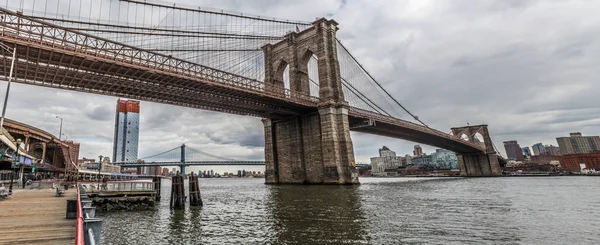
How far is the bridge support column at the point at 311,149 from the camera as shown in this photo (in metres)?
43.2

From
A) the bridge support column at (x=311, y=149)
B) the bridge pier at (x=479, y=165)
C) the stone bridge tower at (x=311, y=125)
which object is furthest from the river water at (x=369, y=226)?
the bridge pier at (x=479, y=165)

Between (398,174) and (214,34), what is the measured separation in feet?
398

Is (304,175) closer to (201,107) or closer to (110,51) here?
(201,107)

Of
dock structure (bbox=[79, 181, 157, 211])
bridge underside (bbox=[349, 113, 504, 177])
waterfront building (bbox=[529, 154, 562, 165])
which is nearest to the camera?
dock structure (bbox=[79, 181, 157, 211])

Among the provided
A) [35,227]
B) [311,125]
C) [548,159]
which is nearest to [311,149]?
[311,125]

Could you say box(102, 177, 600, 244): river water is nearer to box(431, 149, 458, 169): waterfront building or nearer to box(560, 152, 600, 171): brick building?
box(560, 152, 600, 171): brick building

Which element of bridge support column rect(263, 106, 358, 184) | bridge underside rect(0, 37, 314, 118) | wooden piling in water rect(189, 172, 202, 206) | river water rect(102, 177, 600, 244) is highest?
bridge underside rect(0, 37, 314, 118)

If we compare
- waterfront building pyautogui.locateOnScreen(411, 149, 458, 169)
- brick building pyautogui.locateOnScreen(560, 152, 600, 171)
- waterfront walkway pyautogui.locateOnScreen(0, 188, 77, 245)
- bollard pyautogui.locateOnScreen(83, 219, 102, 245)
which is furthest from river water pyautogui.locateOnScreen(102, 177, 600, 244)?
waterfront building pyautogui.locateOnScreen(411, 149, 458, 169)

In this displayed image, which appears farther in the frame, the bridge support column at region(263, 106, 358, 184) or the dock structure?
the bridge support column at region(263, 106, 358, 184)

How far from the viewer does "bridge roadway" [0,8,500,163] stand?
2195cm

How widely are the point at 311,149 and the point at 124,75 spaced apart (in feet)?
94.6

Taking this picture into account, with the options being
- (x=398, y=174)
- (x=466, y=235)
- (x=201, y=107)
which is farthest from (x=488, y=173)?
(x=466, y=235)

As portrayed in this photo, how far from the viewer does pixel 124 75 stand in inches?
1143

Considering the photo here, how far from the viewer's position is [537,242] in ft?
32.1
